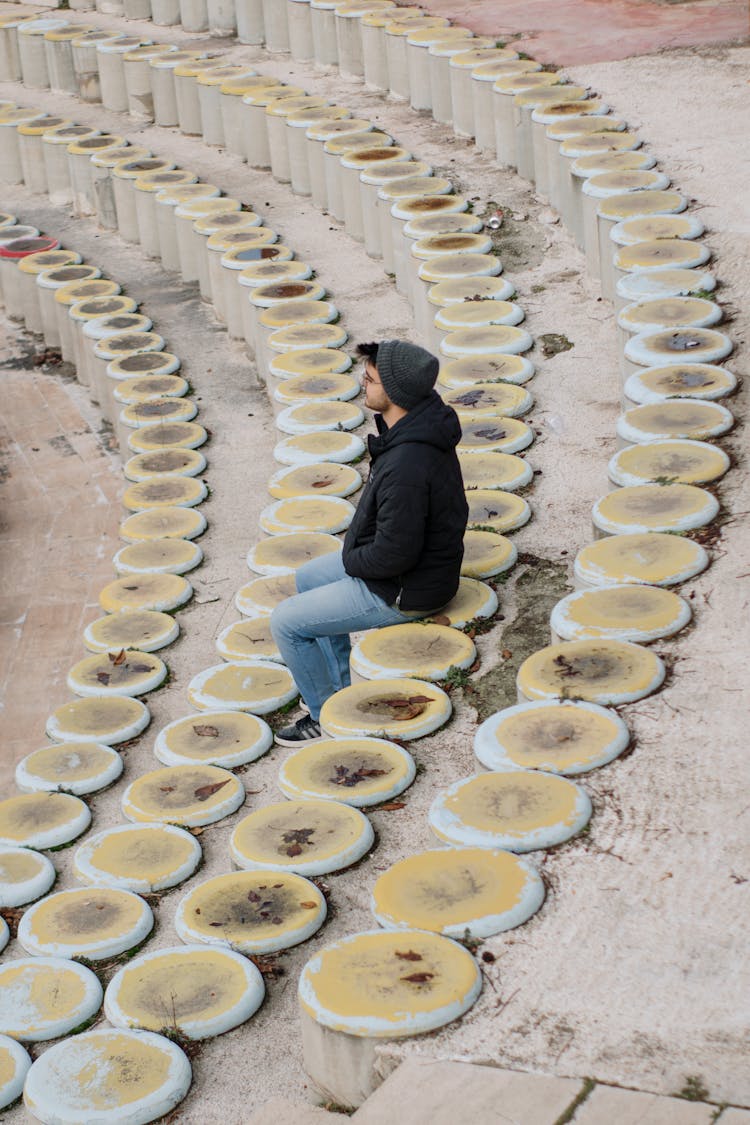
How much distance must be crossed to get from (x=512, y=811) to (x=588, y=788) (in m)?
0.22

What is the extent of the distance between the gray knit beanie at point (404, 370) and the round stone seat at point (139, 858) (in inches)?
59.3

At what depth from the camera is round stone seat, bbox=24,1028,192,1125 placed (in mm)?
3172

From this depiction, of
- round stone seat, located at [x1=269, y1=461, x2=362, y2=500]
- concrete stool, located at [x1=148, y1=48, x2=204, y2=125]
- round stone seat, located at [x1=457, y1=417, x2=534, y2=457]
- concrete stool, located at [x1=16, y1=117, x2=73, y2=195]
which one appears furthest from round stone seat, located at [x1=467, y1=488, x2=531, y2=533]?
concrete stool, located at [x1=16, y1=117, x2=73, y2=195]

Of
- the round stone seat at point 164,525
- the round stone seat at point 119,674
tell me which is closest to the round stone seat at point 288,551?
the round stone seat at point 119,674

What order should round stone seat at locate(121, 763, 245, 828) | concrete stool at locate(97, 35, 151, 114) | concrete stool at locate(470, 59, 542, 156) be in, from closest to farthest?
round stone seat at locate(121, 763, 245, 828) → concrete stool at locate(470, 59, 542, 156) → concrete stool at locate(97, 35, 151, 114)

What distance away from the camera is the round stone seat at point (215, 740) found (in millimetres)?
4812

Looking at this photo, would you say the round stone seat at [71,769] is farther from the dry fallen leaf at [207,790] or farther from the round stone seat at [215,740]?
the dry fallen leaf at [207,790]

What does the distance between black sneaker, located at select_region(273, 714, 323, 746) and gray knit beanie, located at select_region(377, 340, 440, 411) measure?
116cm

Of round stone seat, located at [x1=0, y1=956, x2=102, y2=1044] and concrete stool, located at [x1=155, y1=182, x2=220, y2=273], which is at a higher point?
concrete stool, located at [x1=155, y1=182, x2=220, y2=273]

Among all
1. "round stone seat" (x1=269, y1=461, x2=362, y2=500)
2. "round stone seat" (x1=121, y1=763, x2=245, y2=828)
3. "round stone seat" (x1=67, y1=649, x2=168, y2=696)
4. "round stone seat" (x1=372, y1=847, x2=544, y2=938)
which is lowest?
"round stone seat" (x1=67, y1=649, x2=168, y2=696)

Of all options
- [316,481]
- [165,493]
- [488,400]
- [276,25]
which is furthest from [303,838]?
[276,25]

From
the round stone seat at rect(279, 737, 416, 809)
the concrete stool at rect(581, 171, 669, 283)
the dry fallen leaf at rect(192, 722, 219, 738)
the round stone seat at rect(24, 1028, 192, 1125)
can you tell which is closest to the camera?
the round stone seat at rect(24, 1028, 192, 1125)

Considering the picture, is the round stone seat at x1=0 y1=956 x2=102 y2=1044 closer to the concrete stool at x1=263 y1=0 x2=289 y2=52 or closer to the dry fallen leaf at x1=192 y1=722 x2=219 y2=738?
the dry fallen leaf at x1=192 y1=722 x2=219 y2=738

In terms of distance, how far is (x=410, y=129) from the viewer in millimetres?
10219
